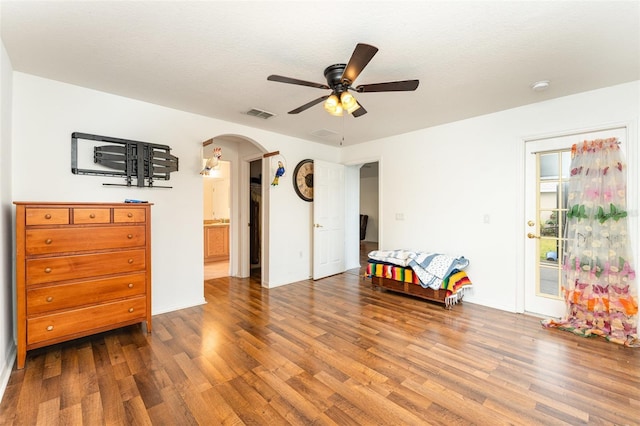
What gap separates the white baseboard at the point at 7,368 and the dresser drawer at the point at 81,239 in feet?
2.63

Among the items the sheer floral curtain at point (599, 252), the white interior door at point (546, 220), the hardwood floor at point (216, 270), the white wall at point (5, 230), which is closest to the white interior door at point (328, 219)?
the hardwood floor at point (216, 270)

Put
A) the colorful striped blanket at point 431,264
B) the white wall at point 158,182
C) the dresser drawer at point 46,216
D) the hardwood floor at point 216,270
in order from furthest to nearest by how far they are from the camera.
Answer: the hardwood floor at point 216,270
the colorful striped blanket at point 431,264
the white wall at point 158,182
the dresser drawer at point 46,216

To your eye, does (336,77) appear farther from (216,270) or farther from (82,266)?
(216,270)

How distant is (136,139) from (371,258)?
11.1 feet

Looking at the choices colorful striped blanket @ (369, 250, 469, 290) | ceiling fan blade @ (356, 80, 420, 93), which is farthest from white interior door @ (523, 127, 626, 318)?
ceiling fan blade @ (356, 80, 420, 93)

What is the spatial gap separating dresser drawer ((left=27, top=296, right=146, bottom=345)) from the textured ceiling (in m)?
2.08

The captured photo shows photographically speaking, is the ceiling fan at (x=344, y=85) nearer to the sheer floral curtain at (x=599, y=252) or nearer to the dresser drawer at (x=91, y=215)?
the dresser drawer at (x=91, y=215)

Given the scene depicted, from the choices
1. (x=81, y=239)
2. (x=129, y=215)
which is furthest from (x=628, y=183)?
(x=81, y=239)

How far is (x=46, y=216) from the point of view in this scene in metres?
2.23

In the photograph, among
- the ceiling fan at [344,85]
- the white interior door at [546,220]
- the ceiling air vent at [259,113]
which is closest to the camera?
the ceiling fan at [344,85]

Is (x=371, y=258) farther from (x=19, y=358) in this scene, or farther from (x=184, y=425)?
(x=19, y=358)

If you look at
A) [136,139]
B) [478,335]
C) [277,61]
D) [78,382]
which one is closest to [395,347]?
[478,335]

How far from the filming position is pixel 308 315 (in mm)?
3248

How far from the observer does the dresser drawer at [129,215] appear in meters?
2.59
